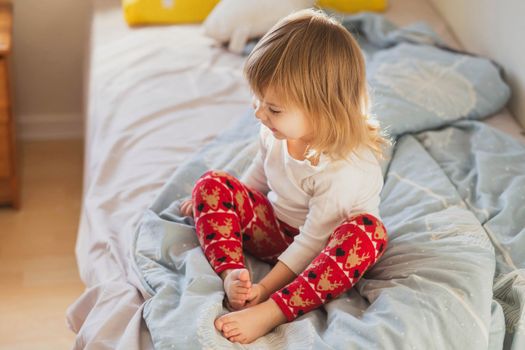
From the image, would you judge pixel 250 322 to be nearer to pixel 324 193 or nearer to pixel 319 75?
pixel 324 193

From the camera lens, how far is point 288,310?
123cm

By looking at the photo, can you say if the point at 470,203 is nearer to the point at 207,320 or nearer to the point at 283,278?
the point at 283,278

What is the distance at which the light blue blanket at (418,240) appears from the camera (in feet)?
3.82

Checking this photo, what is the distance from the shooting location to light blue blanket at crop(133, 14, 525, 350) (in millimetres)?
1163

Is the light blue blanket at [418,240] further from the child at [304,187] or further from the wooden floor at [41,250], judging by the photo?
the wooden floor at [41,250]

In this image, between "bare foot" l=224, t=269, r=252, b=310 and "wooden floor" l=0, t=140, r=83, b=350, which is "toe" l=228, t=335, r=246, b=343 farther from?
"wooden floor" l=0, t=140, r=83, b=350

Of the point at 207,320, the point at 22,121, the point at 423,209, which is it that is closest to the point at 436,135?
the point at 423,209

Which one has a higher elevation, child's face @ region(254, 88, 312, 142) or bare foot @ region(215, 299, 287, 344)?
child's face @ region(254, 88, 312, 142)

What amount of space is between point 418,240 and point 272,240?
0.26m

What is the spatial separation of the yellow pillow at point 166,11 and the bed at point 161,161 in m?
0.03

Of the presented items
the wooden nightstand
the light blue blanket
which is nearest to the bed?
the light blue blanket

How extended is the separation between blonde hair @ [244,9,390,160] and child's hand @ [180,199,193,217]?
279 millimetres

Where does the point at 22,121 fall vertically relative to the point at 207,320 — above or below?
below

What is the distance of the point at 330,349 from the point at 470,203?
0.56 m
